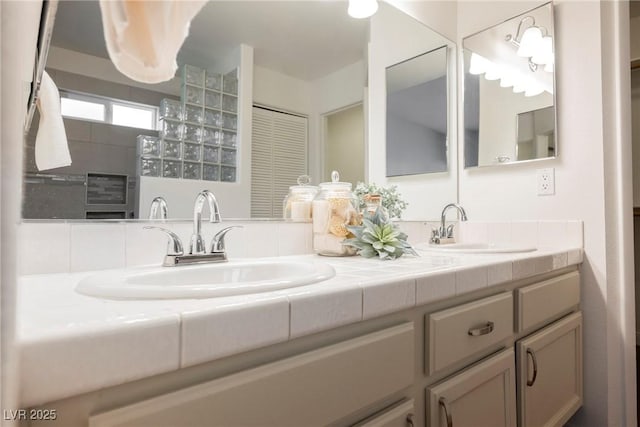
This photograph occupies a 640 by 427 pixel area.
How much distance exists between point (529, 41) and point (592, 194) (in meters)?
0.70

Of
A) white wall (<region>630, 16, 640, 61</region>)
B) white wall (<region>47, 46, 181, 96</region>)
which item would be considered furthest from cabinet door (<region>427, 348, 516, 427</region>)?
white wall (<region>630, 16, 640, 61</region>)

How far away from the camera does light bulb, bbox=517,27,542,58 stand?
1.52m

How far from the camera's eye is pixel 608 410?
133 cm

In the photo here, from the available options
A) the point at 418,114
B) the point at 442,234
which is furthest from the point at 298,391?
the point at 418,114

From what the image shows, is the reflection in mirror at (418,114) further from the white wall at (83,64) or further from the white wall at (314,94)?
the white wall at (83,64)

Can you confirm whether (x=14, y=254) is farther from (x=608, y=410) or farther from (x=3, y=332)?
(x=608, y=410)

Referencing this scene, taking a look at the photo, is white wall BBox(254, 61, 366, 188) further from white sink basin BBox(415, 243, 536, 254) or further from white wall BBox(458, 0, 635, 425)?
white wall BBox(458, 0, 635, 425)

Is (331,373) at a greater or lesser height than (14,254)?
lesser

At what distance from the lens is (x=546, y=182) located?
1.47m

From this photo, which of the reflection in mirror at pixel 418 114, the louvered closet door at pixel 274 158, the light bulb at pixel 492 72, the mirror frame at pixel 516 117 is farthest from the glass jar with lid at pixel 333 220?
the light bulb at pixel 492 72

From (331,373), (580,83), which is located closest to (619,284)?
(580,83)

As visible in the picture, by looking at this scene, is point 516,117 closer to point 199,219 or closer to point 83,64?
point 199,219

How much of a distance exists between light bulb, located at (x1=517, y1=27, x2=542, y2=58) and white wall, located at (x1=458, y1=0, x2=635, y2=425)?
0.25 ft

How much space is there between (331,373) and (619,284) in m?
1.33
